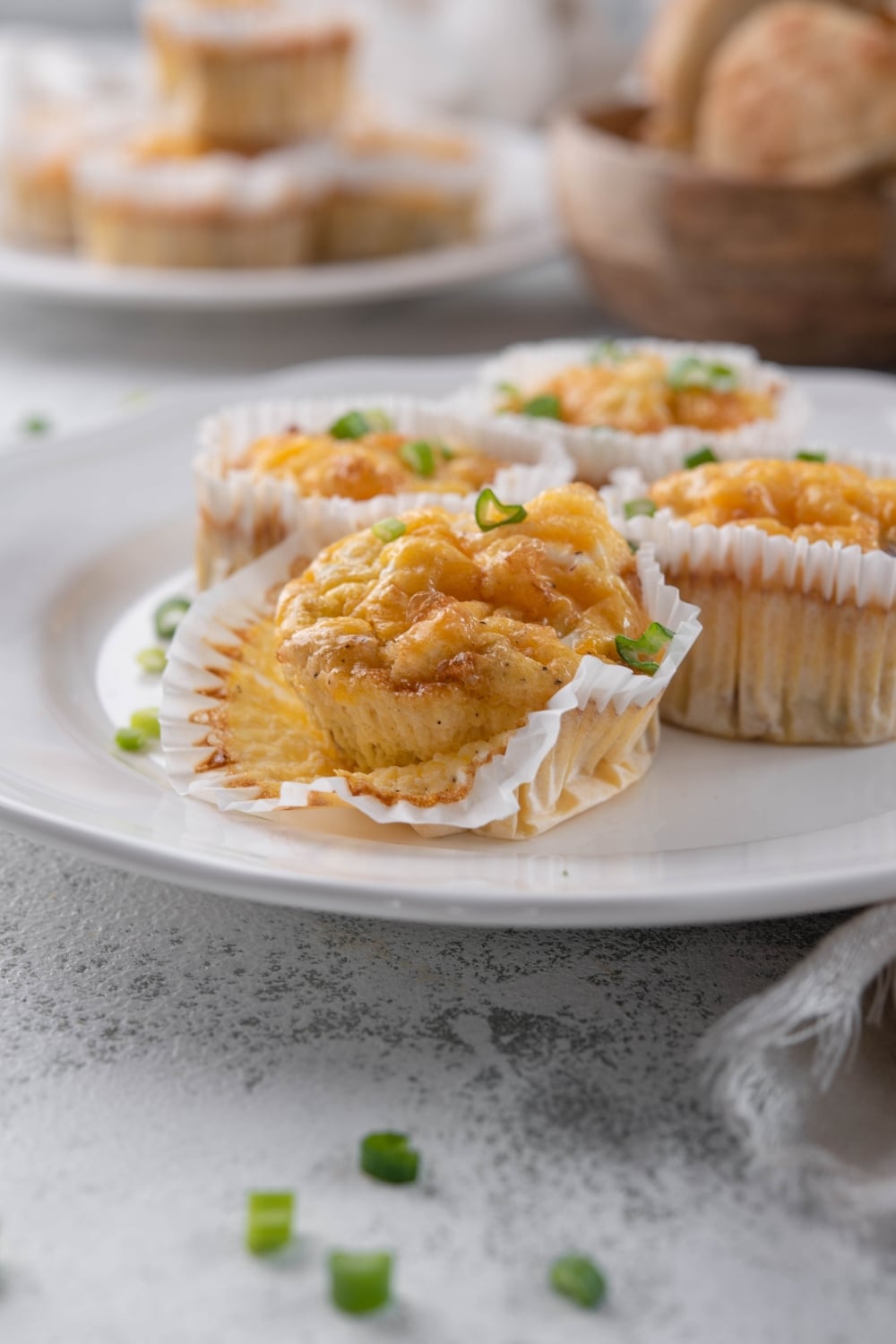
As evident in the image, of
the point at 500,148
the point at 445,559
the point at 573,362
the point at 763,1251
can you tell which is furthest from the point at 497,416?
the point at 500,148

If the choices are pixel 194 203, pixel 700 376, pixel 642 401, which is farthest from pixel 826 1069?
pixel 194 203

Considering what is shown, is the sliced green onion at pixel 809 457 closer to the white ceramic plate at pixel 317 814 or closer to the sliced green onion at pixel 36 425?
the white ceramic plate at pixel 317 814

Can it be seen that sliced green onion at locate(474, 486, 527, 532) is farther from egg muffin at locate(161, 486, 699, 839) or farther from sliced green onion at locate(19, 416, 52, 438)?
sliced green onion at locate(19, 416, 52, 438)

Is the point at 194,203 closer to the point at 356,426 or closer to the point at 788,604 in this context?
the point at 356,426

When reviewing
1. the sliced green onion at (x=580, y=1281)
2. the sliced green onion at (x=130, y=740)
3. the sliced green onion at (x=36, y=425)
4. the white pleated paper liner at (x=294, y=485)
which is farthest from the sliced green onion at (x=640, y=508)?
the sliced green onion at (x=36, y=425)

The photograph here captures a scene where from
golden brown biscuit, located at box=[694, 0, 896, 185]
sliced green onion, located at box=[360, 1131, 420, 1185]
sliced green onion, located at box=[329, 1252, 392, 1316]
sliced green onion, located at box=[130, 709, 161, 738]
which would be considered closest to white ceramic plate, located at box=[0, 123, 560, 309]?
golden brown biscuit, located at box=[694, 0, 896, 185]

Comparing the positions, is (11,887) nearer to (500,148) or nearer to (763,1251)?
(763,1251)
